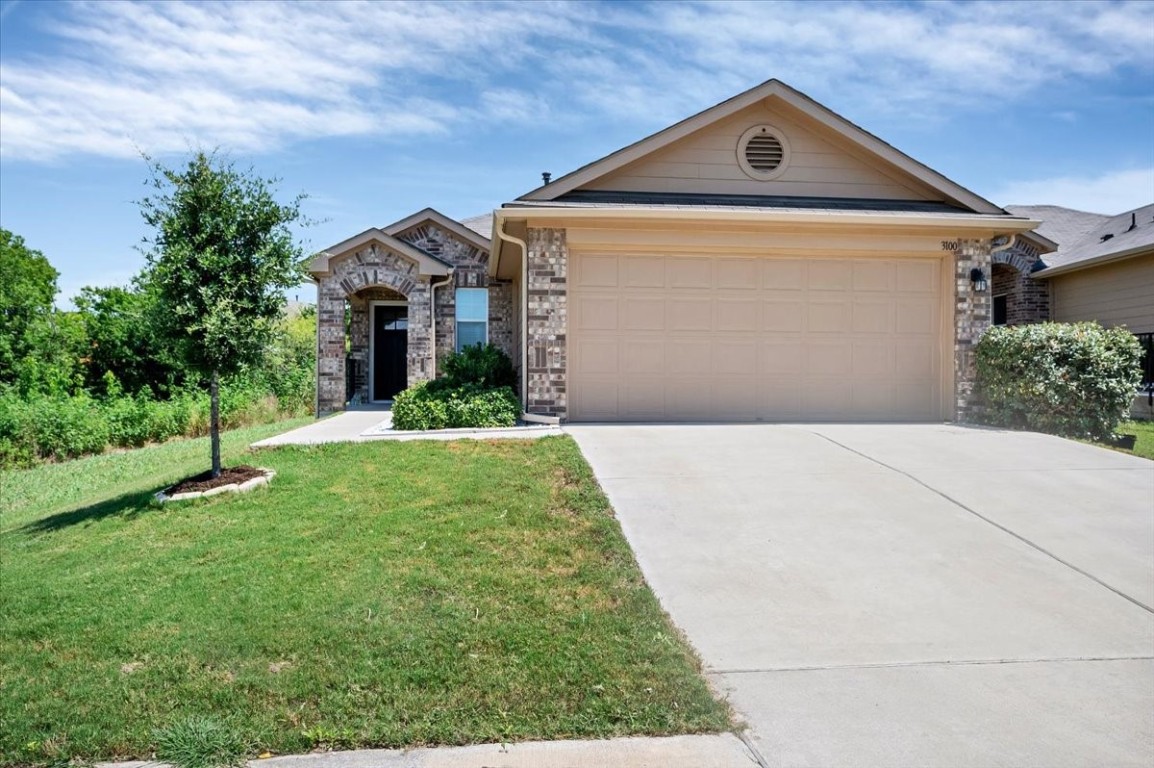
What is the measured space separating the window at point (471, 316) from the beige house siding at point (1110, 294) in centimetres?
1294

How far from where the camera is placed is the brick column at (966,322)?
11.1 metres

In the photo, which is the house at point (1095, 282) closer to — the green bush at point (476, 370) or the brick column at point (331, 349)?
the green bush at point (476, 370)

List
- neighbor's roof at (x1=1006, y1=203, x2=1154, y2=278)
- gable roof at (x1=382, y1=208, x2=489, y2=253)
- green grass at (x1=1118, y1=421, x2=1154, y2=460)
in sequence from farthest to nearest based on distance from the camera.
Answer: gable roof at (x1=382, y1=208, x2=489, y2=253) < neighbor's roof at (x1=1006, y1=203, x2=1154, y2=278) < green grass at (x1=1118, y1=421, x2=1154, y2=460)

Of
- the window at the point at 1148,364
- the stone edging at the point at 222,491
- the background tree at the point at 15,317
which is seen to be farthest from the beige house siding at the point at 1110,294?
the background tree at the point at 15,317

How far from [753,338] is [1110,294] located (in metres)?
9.93

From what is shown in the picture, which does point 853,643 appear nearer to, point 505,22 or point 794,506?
point 794,506

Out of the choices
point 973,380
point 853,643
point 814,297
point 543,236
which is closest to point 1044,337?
point 973,380

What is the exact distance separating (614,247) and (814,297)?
303 centimetres

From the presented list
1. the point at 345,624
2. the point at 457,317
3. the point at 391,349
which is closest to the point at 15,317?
the point at 391,349

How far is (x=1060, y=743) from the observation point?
11.4ft

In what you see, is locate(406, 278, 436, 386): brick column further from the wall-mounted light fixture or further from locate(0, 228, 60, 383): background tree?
the wall-mounted light fixture

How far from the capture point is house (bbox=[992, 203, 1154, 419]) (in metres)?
15.0

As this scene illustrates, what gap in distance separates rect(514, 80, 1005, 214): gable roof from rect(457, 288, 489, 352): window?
22.3ft

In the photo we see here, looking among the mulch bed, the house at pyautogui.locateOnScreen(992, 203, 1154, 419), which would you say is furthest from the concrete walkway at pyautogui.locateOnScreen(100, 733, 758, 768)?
the house at pyautogui.locateOnScreen(992, 203, 1154, 419)
